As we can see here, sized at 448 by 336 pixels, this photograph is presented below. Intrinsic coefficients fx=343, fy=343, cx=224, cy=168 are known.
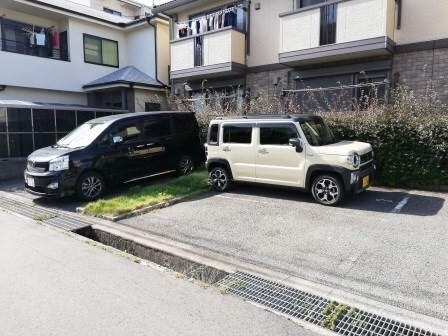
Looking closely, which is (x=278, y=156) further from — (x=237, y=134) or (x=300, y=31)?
(x=300, y=31)

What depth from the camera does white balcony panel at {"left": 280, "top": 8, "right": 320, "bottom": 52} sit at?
33.5 feet

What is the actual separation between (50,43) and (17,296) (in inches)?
576

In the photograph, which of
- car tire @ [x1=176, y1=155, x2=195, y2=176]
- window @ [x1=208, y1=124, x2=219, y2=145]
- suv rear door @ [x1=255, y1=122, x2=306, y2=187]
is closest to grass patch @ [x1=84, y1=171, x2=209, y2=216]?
car tire @ [x1=176, y1=155, x2=195, y2=176]

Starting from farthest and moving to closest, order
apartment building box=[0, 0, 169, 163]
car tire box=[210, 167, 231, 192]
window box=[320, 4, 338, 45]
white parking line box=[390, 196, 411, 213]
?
apartment building box=[0, 0, 169, 163] < window box=[320, 4, 338, 45] < car tire box=[210, 167, 231, 192] < white parking line box=[390, 196, 411, 213]

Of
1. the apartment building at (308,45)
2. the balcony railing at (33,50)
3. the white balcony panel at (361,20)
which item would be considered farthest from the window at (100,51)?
the white balcony panel at (361,20)

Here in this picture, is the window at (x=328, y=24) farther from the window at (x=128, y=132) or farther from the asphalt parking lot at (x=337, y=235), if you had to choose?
the window at (x=128, y=132)

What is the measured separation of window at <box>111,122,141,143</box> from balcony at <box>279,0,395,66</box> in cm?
514

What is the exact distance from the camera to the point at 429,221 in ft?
18.5

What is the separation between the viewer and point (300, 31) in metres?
10.5

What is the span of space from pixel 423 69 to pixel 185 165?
7.08 metres

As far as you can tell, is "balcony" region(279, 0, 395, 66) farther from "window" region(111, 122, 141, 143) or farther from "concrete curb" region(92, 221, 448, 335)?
"concrete curb" region(92, 221, 448, 335)

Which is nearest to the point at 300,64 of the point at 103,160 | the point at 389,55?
the point at 389,55

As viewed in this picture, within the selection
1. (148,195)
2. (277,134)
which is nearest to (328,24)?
(277,134)

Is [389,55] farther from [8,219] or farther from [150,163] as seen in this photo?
[8,219]
